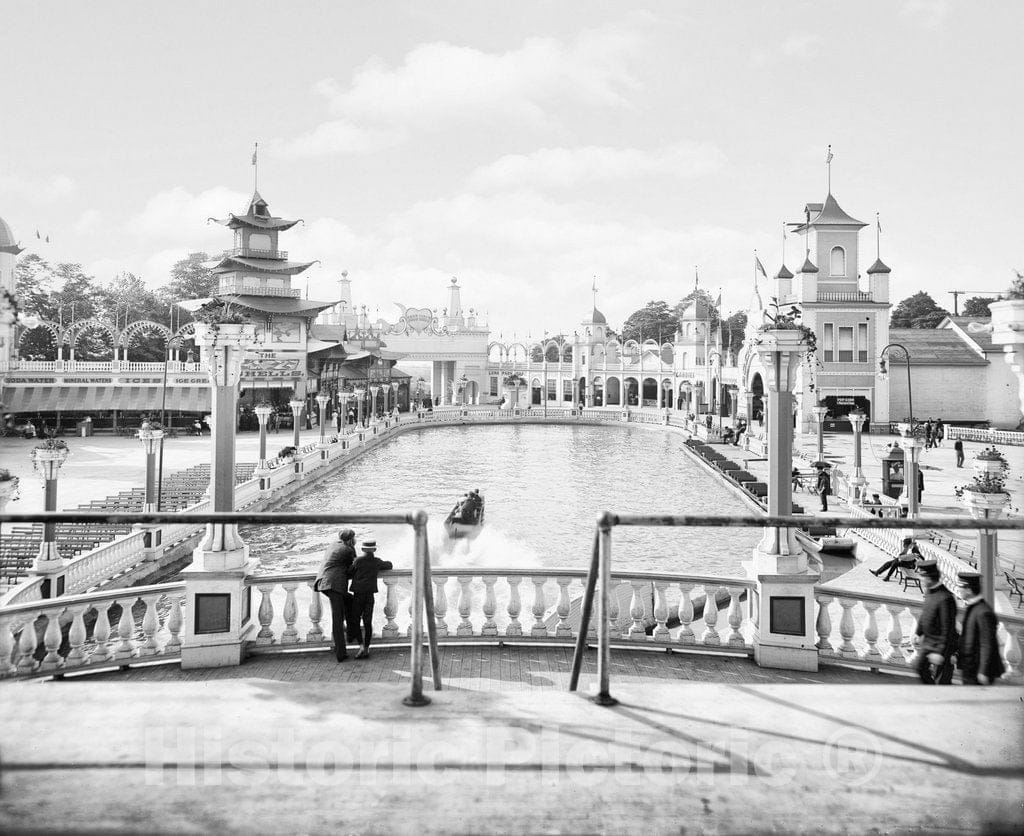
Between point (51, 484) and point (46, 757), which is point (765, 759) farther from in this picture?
point (51, 484)

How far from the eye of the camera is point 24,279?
55500mm

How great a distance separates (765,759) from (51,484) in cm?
1496

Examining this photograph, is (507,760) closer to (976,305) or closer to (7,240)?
(7,240)

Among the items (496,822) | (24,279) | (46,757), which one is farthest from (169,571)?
(24,279)

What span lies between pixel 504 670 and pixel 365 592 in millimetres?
1557

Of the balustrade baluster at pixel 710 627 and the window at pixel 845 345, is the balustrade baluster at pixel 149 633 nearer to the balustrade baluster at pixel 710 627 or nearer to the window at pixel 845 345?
the balustrade baluster at pixel 710 627

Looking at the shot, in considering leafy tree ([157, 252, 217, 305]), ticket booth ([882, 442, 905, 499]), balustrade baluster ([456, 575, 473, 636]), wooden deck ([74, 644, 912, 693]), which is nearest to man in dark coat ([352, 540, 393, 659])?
wooden deck ([74, 644, 912, 693])

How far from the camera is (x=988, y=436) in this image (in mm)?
41031

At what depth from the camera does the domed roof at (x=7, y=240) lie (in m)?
45.6

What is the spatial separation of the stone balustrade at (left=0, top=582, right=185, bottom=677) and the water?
3625mm

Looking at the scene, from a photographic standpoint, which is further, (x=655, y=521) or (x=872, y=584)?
(x=872, y=584)

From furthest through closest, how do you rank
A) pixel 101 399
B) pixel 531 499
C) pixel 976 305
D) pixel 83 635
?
pixel 976 305 < pixel 101 399 < pixel 531 499 < pixel 83 635

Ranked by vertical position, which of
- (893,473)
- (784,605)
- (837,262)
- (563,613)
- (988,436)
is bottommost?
(563,613)

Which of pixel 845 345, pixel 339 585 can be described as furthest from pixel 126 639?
pixel 845 345
